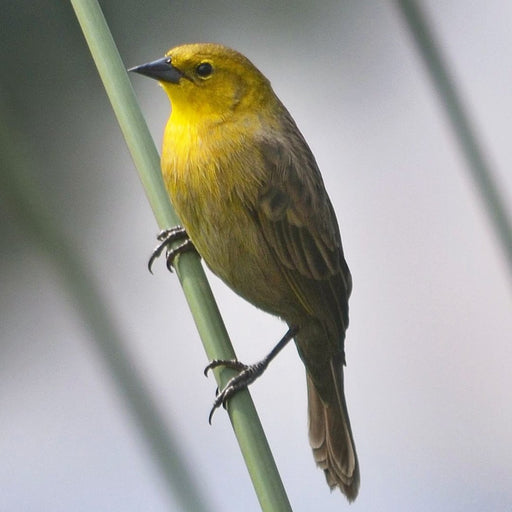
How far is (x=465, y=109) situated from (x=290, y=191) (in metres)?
0.46

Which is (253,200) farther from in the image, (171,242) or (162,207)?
(162,207)

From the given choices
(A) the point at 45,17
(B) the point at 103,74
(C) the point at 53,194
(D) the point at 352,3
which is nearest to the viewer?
(B) the point at 103,74

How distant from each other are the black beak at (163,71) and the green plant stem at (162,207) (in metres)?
0.37

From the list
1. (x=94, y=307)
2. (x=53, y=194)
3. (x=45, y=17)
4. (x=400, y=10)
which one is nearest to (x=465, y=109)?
(x=400, y=10)

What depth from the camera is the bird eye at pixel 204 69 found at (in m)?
1.80

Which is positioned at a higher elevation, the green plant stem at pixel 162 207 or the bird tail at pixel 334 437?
the green plant stem at pixel 162 207

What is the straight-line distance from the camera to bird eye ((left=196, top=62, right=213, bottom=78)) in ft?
5.91

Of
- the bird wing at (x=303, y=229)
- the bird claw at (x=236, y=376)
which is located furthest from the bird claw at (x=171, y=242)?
the bird claw at (x=236, y=376)

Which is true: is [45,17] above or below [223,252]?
above

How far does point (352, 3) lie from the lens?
3.31 meters

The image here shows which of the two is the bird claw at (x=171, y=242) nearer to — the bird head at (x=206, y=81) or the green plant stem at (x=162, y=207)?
the bird head at (x=206, y=81)

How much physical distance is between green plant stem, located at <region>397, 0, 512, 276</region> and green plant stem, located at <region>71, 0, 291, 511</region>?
76 centimetres

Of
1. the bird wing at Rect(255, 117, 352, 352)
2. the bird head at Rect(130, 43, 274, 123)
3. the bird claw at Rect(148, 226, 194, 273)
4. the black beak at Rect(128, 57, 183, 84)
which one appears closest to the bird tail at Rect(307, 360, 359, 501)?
the bird wing at Rect(255, 117, 352, 352)

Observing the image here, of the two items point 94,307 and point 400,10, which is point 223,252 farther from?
point 400,10
